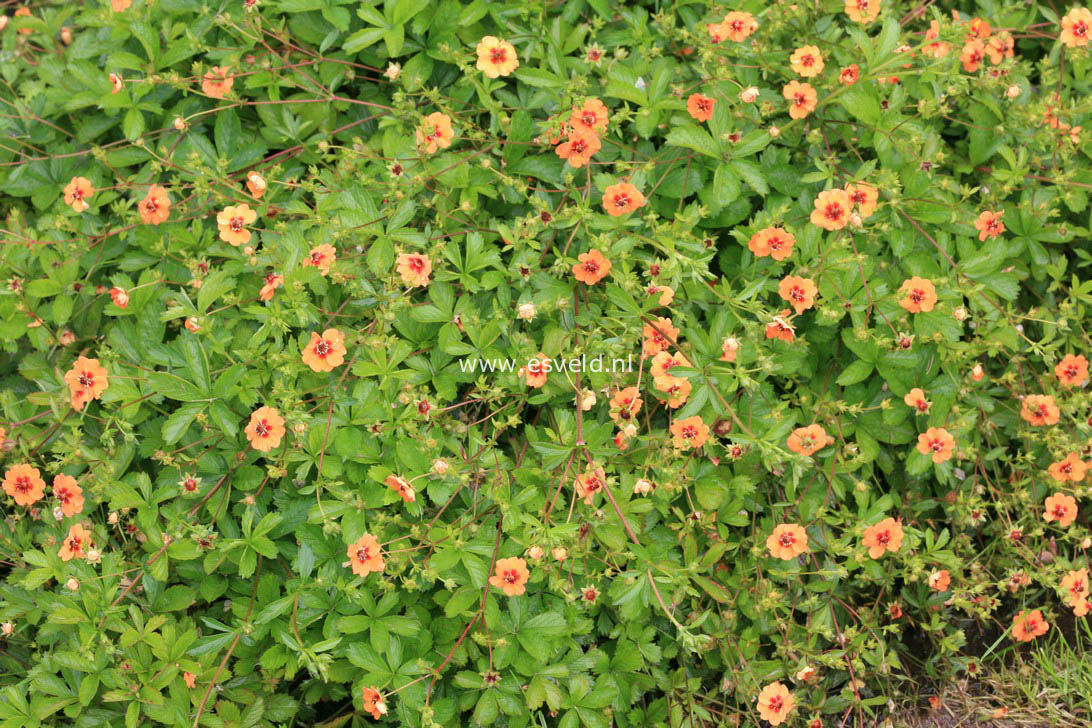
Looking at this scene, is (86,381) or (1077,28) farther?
(1077,28)

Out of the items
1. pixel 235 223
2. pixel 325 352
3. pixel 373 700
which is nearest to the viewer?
pixel 373 700

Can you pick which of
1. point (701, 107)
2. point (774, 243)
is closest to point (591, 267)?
point (774, 243)

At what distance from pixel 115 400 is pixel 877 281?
242 cm

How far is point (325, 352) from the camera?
102 inches

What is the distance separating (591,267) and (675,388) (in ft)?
1.49

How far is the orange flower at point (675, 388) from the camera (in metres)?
2.62

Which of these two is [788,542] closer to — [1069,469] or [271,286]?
[1069,469]

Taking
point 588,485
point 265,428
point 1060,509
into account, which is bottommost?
point 1060,509

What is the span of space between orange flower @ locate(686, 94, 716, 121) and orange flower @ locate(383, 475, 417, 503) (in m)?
1.53

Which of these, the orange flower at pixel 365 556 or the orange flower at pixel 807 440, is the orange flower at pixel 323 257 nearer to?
the orange flower at pixel 365 556

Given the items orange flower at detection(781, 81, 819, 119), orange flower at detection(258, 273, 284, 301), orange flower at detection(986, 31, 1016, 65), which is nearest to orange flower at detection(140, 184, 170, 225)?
orange flower at detection(258, 273, 284, 301)

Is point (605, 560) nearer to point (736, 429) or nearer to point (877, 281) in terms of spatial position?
point (736, 429)

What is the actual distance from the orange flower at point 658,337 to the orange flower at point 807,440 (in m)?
0.47

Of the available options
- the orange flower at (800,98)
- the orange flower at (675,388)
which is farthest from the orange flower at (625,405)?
the orange flower at (800,98)
